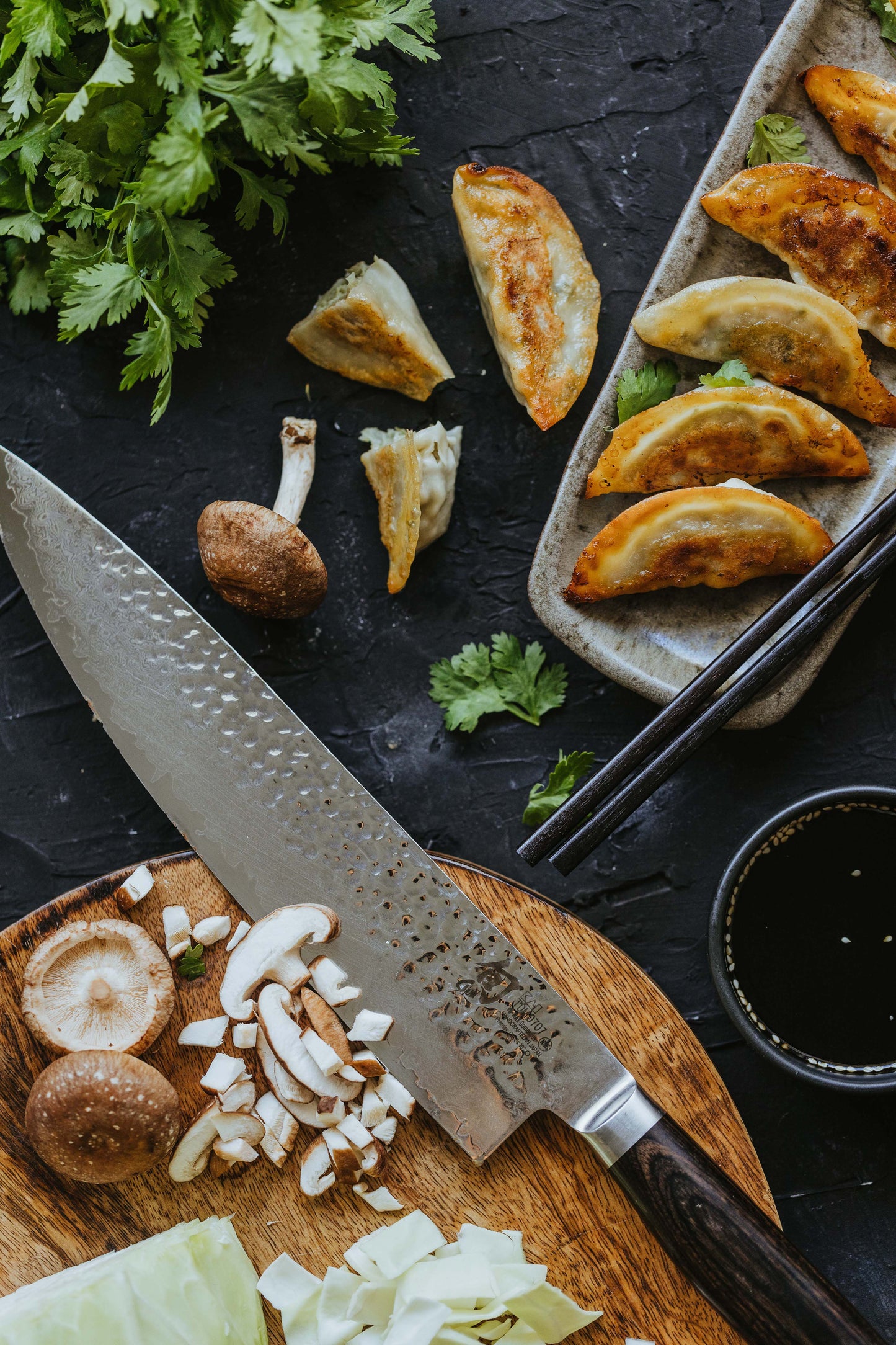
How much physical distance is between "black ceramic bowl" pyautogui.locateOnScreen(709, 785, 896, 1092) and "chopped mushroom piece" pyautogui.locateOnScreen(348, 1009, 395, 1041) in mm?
572

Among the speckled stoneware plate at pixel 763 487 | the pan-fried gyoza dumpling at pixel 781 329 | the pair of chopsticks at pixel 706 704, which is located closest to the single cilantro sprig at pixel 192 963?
the pair of chopsticks at pixel 706 704

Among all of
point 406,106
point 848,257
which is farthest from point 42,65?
point 848,257

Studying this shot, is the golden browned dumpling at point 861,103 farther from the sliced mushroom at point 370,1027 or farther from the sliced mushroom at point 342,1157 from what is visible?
the sliced mushroom at point 342,1157

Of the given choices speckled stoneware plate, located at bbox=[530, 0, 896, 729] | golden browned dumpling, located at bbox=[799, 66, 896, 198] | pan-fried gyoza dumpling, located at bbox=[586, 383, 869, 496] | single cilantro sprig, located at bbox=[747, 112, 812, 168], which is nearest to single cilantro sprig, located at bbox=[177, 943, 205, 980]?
speckled stoneware plate, located at bbox=[530, 0, 896, 729]

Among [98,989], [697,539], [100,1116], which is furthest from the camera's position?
[697,539]

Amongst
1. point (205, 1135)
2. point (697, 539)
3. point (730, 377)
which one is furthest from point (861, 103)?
point (205, 1135)

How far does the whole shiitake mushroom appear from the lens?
1533 mm

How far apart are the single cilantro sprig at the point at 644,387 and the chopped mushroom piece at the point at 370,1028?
118cm

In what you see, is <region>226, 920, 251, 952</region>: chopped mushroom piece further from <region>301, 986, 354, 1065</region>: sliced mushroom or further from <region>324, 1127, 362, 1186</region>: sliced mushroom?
<region>324, 1127, 362, 1186</region>: sliced mushroom

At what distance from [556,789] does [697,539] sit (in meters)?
0.55

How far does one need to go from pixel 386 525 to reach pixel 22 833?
0.95 m

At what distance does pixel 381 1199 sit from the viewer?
1.67 metres

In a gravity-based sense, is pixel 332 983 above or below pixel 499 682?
below

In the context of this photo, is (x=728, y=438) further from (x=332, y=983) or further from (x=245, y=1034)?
(x=245, y=1034)
